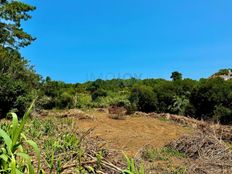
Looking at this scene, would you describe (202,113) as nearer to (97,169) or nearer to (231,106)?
(231,106)

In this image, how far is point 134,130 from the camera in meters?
14.6

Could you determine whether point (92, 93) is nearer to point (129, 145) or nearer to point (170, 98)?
point (170, 98)

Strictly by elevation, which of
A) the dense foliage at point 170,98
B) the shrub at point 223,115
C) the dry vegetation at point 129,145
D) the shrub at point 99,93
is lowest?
the dry vegetation at point 129,145

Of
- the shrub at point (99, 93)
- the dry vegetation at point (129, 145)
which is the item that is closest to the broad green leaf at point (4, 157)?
the dry vegetation at point (129, 145)

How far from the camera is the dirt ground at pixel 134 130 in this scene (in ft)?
38.9

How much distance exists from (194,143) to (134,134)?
447 cm

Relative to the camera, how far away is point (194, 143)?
29.9 ft

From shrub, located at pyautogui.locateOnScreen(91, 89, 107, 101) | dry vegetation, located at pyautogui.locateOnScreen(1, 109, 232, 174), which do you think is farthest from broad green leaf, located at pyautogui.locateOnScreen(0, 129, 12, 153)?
shrub, located at pyautogui.locateOnScreen(91, 89, 107, 101)

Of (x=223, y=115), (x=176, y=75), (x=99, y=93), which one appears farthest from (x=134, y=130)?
(x=176, y=75)

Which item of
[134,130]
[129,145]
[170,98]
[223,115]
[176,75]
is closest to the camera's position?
[129,145]

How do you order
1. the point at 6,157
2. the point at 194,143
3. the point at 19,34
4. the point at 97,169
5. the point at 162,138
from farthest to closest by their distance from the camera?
the point at 19,34, the point at 162,138, the point at 194,143, the point at 97,169, the point at 6,157

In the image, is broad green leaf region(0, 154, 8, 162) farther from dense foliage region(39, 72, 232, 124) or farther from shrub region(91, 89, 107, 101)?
shrub region(91, 89, 107, 101)

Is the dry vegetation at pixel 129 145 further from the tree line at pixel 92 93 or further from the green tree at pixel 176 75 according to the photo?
the green tree at pixel 176 75

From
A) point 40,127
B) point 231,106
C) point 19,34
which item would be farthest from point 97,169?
point 19,34
